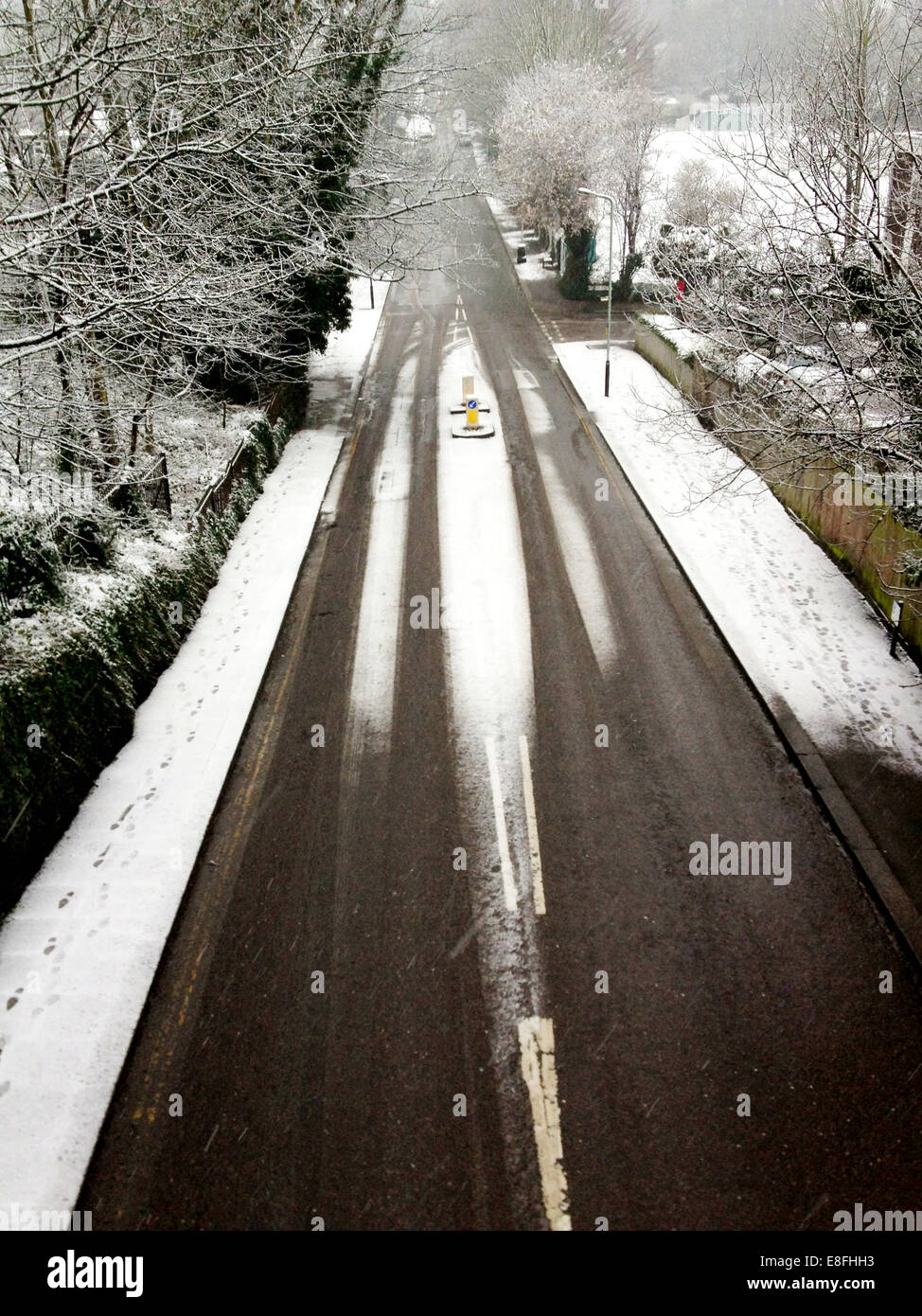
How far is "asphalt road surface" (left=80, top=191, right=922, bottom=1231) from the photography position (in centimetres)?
580

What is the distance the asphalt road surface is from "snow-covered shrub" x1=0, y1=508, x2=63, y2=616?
316 centimetres

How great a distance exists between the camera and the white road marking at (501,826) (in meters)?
8.13

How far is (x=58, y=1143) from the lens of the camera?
6074 mm

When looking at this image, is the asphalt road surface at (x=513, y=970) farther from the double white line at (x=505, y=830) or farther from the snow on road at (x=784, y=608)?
the snow on road at (x=784, y=608)

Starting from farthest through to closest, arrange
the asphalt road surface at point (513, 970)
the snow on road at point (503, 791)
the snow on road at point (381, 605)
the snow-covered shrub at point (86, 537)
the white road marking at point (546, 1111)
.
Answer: the snow-covered shrub at point (86, 537) → the snow on road at point (381, 605) → the snow on road at point (503, 791) → the asphalt road surface at point (513, 970) → the white road marking at point (546, 1111)

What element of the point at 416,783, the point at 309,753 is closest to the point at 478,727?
the point at 416,783

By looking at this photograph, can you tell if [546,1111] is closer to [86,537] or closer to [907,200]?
[86,537]

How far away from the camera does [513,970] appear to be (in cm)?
732

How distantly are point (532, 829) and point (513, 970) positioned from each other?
1908mm

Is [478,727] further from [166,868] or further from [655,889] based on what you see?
[166,868]

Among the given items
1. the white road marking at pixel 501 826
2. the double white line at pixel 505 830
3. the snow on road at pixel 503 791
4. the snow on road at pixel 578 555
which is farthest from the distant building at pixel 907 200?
the white road marking at pixel 501 826

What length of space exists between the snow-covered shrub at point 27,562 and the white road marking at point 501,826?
596cm

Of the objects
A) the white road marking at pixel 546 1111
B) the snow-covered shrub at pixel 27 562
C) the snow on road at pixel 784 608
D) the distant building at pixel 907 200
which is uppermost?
the distant building at pixel 907 200
